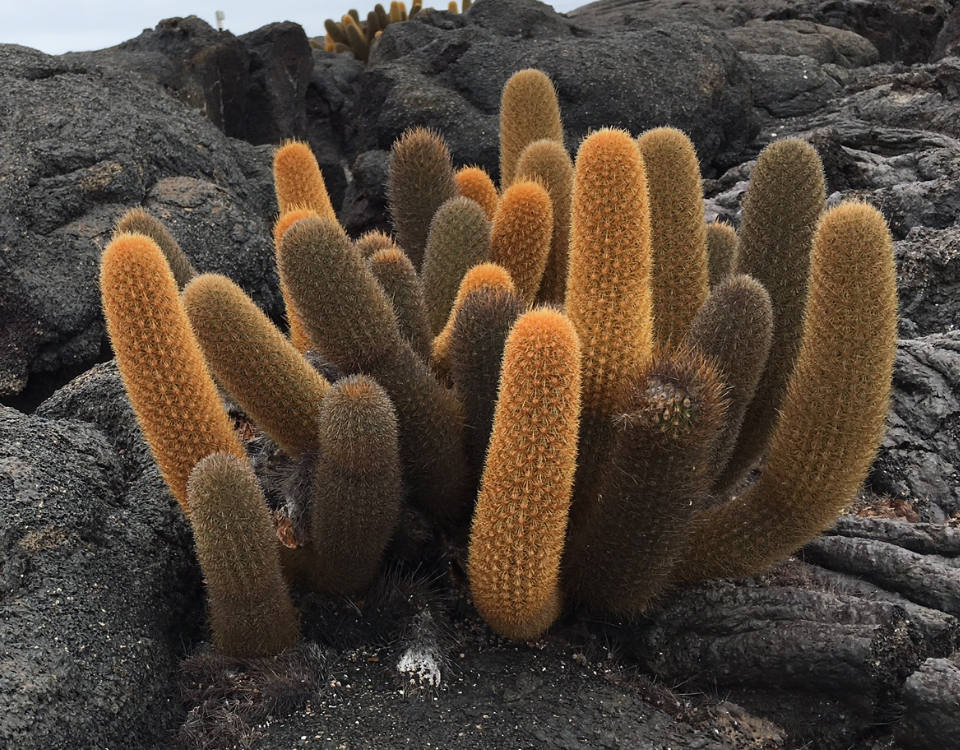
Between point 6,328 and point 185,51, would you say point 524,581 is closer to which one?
point 6,328

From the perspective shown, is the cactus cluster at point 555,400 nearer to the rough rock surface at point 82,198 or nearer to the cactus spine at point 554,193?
the cactus spine at point 554,193

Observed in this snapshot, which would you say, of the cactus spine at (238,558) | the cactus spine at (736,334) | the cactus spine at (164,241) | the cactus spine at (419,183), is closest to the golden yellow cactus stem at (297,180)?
the cactus spine at (419,183)

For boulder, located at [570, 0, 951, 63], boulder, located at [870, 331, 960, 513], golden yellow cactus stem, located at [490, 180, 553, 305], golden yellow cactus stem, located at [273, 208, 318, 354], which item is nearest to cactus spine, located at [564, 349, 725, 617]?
golden yellow cactus stem, located at [490, 180, 553, 305]

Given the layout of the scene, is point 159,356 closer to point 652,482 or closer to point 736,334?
point 652,482

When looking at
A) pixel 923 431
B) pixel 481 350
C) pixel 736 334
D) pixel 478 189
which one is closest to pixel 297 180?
pixel 478 189

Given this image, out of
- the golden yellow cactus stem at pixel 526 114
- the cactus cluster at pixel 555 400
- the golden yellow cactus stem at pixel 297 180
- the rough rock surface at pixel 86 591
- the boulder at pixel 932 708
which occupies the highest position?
the golden yellow cactus stem at pixel 526 114

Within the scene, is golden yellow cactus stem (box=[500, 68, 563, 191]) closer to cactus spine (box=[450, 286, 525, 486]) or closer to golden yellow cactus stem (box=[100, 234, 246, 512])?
cactus spine (box=[450, 286, 525, 486])

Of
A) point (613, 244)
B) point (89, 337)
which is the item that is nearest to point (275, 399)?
point (613, 244)
